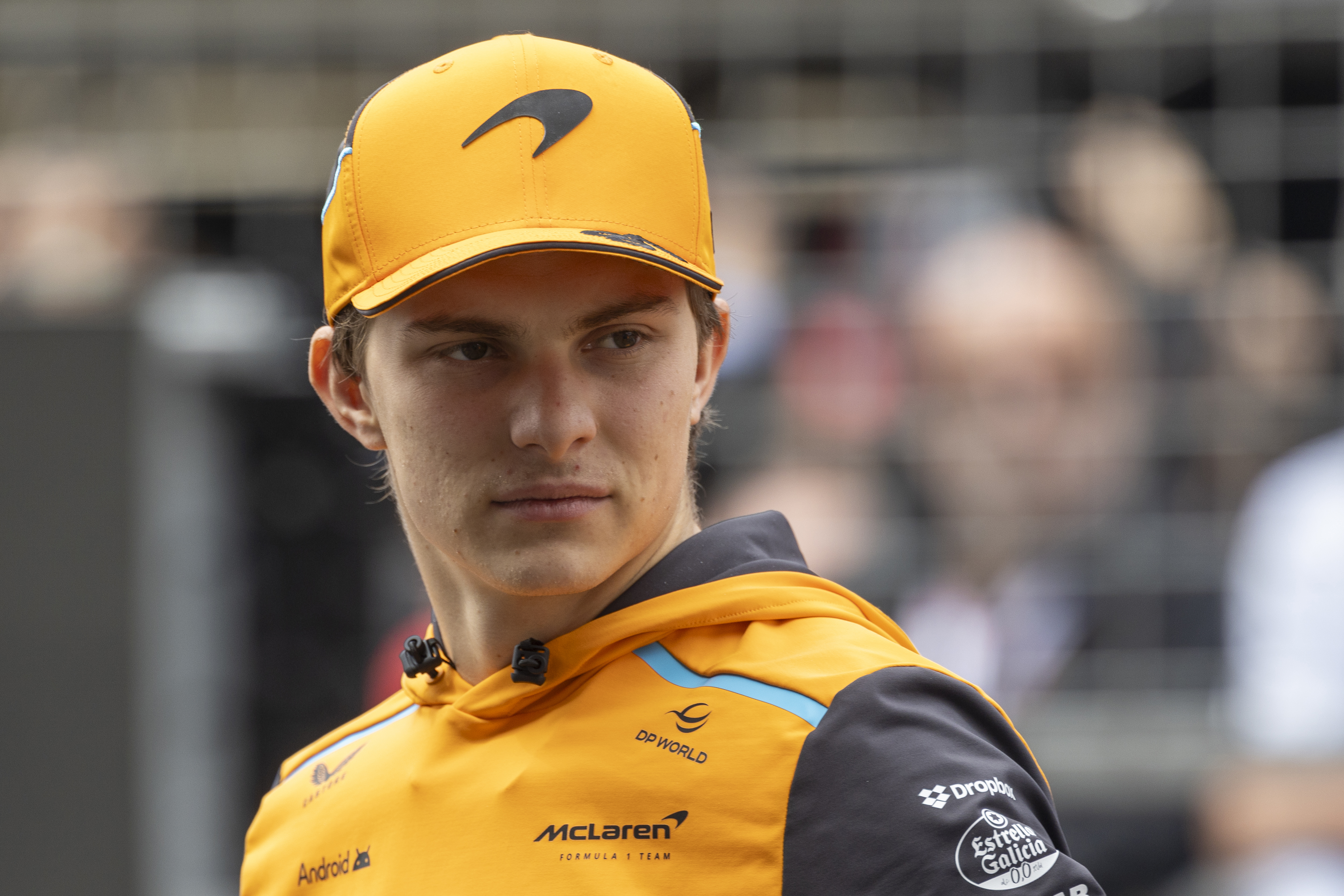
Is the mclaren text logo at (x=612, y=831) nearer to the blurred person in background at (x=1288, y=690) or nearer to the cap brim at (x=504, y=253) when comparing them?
the cap brim at (x=504, y=253)

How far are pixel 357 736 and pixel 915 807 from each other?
3.30 feet

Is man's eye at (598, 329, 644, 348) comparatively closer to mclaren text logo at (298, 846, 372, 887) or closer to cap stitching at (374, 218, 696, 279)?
cap stitching at (374, 218, 696, 279)

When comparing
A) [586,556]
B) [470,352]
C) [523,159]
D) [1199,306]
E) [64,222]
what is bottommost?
[586,556]

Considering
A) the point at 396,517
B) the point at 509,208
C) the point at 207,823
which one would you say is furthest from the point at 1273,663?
the point at 509,208

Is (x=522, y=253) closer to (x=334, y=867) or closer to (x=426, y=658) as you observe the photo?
(x=426, y=658)

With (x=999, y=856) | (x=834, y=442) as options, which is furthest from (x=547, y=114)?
(x=834, y=442)

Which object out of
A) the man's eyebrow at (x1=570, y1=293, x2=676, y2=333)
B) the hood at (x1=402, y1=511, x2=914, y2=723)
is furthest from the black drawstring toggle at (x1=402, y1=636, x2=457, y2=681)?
the man's eyebrow at (x1=570, y1=293, x2=676, y2=333)

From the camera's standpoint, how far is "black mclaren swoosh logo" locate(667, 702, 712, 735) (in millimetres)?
1793

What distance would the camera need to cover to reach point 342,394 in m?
2.15

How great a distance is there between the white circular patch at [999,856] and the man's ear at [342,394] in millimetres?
911

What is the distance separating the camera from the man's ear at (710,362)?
2.10m

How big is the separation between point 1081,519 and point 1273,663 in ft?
2.28

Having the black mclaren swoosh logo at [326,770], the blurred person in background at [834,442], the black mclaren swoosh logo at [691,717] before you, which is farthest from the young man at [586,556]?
the blurred person in background at [834,442]

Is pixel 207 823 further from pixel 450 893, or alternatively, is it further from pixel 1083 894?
pixel 1083 894
